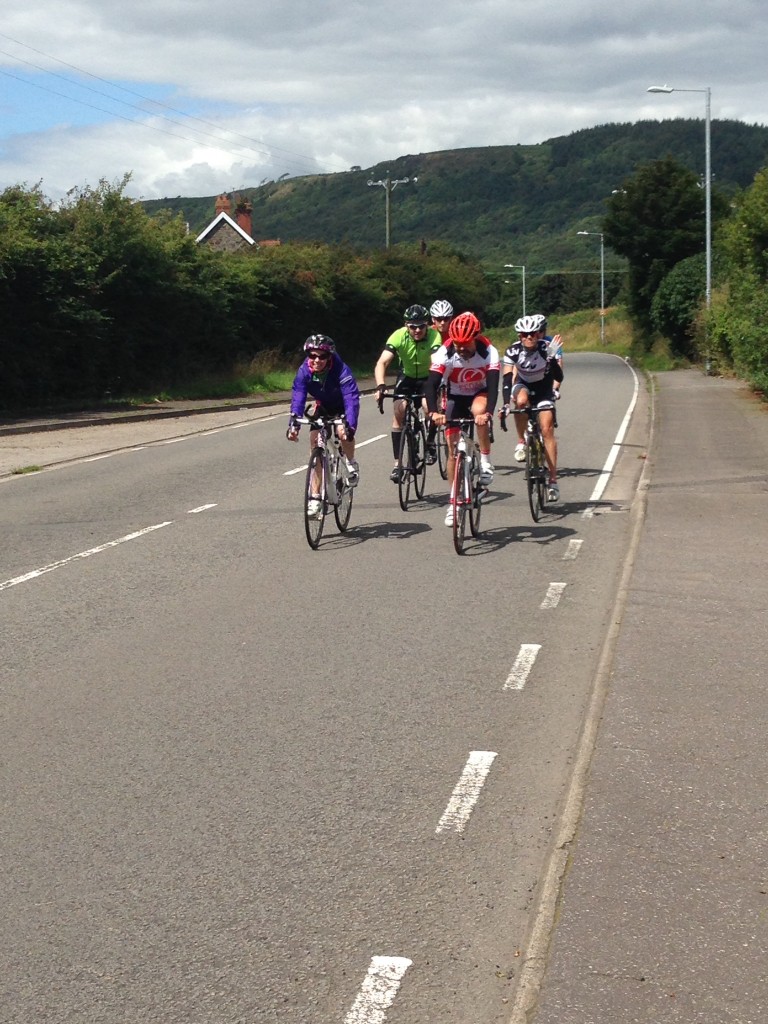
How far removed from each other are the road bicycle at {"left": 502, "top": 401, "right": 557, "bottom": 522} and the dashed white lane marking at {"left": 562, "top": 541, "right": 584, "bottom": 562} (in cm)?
74

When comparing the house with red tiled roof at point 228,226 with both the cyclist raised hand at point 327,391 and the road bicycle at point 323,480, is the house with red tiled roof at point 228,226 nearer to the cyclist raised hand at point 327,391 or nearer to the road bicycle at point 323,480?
the cyclist raised hand at point 327,391

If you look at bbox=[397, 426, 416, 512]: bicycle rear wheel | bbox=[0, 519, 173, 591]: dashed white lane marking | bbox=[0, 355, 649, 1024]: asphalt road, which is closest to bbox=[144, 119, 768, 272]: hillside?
bbox=[397, 426, 416, 512]: bicycle rear wheel

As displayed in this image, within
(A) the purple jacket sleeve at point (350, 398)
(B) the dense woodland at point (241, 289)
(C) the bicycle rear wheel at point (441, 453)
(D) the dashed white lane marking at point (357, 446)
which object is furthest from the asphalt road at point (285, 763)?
(B) the dense woodland at point (241, 289)

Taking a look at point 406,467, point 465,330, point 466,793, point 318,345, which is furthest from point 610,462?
point 466,793

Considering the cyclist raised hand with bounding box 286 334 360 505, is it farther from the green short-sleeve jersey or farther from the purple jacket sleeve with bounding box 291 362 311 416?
the green short-sleeve jersey

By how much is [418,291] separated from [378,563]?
5119 cm

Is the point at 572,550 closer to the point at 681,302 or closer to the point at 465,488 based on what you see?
the point at 465,488

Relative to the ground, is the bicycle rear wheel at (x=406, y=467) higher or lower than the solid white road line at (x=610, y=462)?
higher

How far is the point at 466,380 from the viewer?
36.8 ft

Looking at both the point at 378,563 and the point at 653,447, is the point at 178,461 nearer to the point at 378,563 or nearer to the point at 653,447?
the point at 653,447

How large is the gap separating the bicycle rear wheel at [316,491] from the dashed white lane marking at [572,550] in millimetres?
1966

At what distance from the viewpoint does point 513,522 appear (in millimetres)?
12336

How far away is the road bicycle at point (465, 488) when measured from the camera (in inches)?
412

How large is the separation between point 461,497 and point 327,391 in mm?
1594
